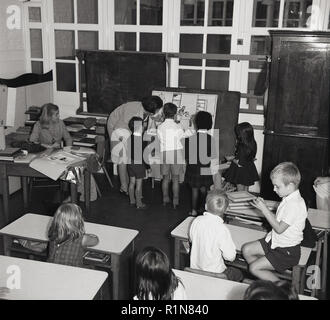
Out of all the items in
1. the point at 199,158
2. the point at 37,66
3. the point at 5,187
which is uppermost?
the point at 37,66

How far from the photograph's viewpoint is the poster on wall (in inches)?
227

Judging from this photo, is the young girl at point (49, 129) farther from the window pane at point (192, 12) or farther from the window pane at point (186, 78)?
the window pane at point (192, 12)

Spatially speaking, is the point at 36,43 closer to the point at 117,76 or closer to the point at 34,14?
the point at 34,14

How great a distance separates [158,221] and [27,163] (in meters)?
1.57

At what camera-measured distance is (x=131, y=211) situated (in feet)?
17.8

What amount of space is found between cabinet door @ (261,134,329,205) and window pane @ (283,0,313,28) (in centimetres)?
155

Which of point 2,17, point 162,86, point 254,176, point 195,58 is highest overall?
point 2,17

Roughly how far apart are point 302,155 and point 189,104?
1.64 m

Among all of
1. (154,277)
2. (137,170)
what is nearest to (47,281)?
(154,277)

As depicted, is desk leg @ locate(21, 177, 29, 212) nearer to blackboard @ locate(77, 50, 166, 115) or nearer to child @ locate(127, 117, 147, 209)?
child @ locate(127, 117, 147, 209)

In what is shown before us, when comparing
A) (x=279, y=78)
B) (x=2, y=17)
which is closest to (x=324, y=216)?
(x=279, y=78)

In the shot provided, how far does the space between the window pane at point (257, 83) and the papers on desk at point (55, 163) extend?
244 centimetres
